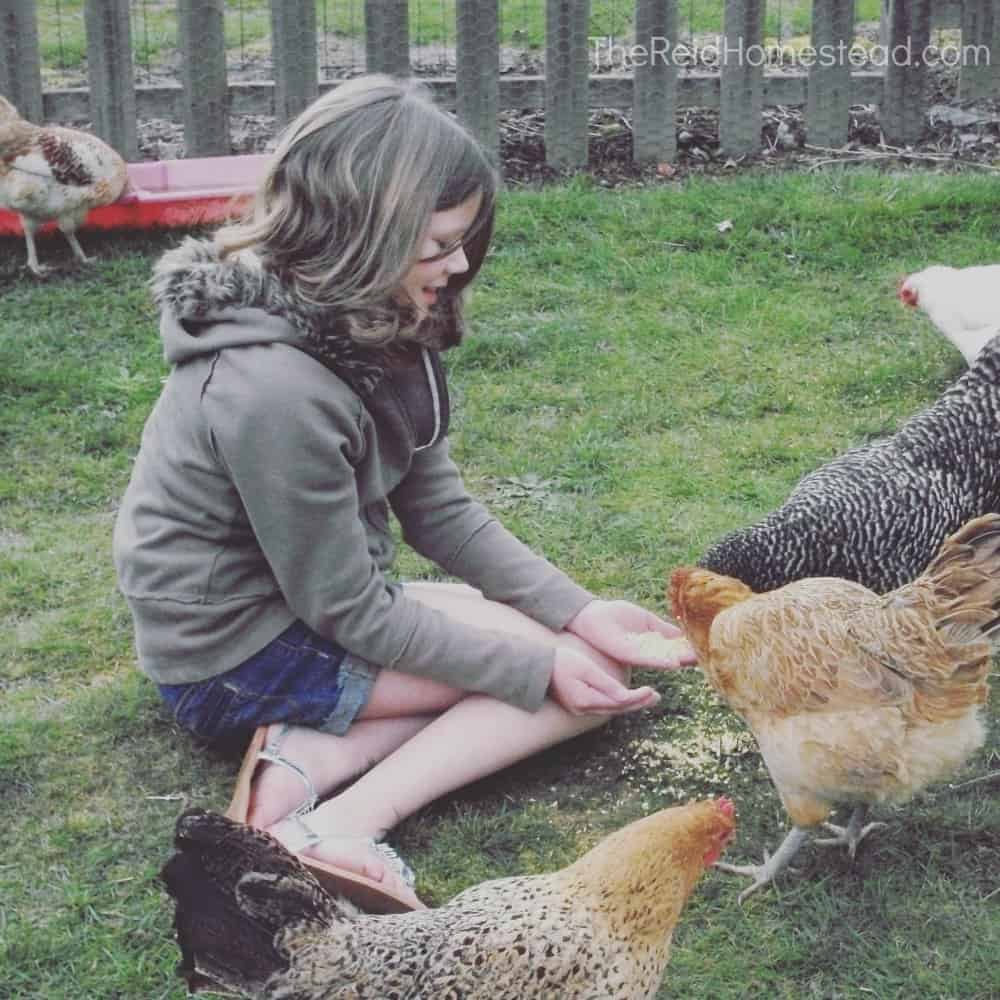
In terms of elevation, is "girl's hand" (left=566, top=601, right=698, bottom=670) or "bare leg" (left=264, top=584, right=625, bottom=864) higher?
"girl's hand" (left=566, top=601, right=698, bottom=670)

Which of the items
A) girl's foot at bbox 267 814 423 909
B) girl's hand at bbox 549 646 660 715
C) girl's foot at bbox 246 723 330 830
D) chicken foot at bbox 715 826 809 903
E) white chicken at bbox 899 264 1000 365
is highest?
white chicken at bbox 899 264 1000 365

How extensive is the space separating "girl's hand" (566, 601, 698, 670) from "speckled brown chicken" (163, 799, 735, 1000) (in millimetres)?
798

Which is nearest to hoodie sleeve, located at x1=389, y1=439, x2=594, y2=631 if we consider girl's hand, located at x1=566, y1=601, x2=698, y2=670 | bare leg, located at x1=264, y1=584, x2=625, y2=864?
girl's hand, located at x1=566, y1=601, x2=698, y2=670

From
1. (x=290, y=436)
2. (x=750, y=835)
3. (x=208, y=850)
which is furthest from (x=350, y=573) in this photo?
(x=750, y=835)

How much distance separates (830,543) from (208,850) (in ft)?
5.38

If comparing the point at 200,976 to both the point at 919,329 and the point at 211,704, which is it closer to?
→ the point at 211,704

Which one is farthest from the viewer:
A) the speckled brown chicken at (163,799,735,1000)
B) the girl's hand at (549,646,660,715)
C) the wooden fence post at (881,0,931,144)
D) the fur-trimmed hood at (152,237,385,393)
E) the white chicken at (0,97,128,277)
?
the wooden fence post at (881,0,931,144)

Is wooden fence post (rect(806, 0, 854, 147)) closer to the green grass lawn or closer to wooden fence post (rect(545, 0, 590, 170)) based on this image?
the green grass lawn

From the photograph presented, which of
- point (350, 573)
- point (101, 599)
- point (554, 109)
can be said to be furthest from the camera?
point (554, 109)

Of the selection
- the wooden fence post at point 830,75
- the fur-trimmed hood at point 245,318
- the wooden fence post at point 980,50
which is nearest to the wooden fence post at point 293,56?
the wooden fence post at point 830,75

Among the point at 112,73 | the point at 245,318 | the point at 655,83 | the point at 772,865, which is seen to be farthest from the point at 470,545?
the point at 112,73

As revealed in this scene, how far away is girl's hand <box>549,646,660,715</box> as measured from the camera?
2697 millimetres

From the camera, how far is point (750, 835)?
106 inches

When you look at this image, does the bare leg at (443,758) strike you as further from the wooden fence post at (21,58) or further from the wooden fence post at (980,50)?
the wooden fence post at (980,50)
